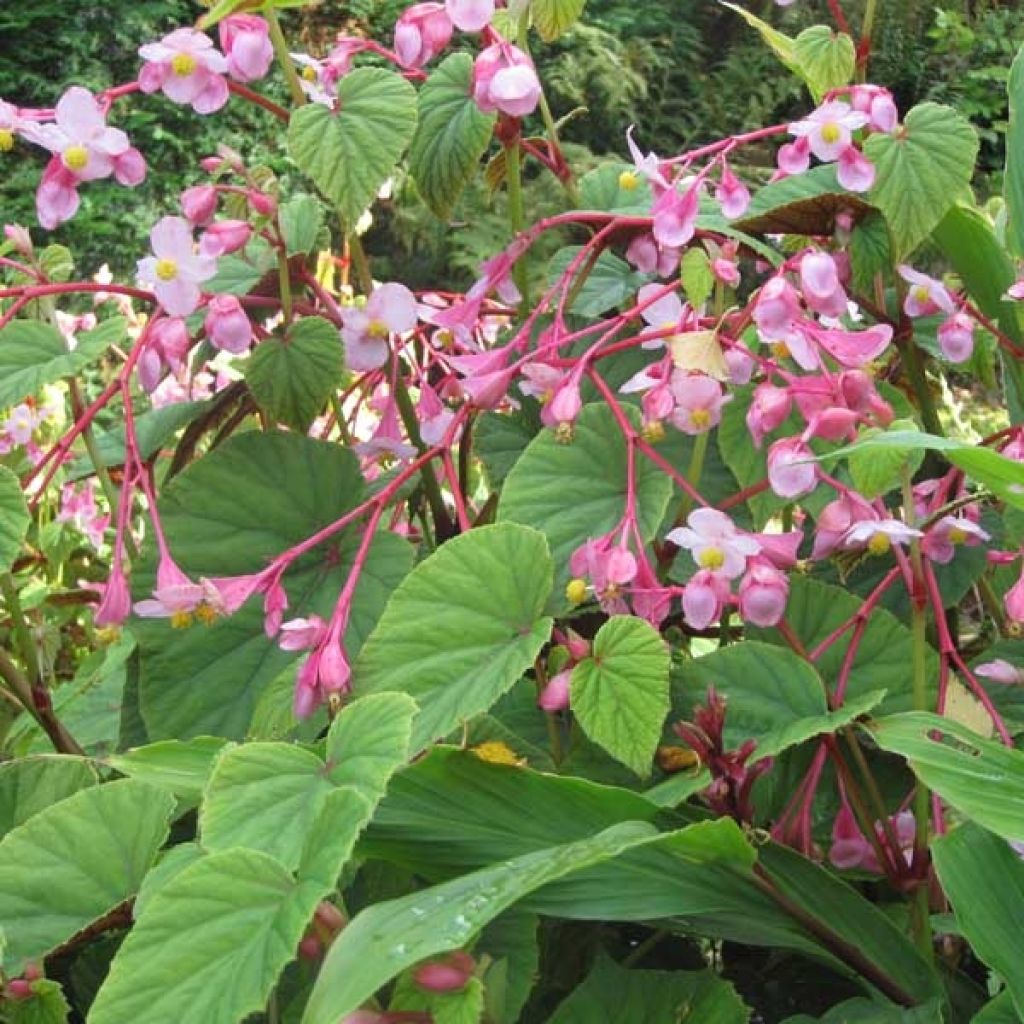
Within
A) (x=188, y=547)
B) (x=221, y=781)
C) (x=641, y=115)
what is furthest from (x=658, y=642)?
(x=641, y=115)

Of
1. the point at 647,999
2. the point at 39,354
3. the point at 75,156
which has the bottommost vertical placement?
the point at 647,999

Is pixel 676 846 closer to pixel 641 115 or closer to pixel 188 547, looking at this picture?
pixel 188 547

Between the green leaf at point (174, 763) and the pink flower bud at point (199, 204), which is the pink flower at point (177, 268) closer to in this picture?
the pink flower bud at point (199, 204)

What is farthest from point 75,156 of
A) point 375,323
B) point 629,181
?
point 629,181

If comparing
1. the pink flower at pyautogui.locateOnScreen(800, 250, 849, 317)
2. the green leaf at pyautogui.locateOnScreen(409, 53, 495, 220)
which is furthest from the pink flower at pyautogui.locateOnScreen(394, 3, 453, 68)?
the pink flower at pyautogui.locateOnScreen(800, 250, 849, 317)

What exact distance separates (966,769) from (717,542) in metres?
0.15

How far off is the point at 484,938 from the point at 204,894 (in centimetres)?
14

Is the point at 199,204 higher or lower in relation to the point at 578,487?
higher

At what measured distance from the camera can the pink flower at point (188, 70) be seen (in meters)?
0.76

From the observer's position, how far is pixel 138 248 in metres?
6.30

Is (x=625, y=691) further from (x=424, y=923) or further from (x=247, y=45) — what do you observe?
(x=247, y=45)

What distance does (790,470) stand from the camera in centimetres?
64

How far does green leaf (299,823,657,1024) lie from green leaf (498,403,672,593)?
0.23 metres

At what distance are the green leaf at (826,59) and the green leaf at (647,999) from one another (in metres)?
0.55
